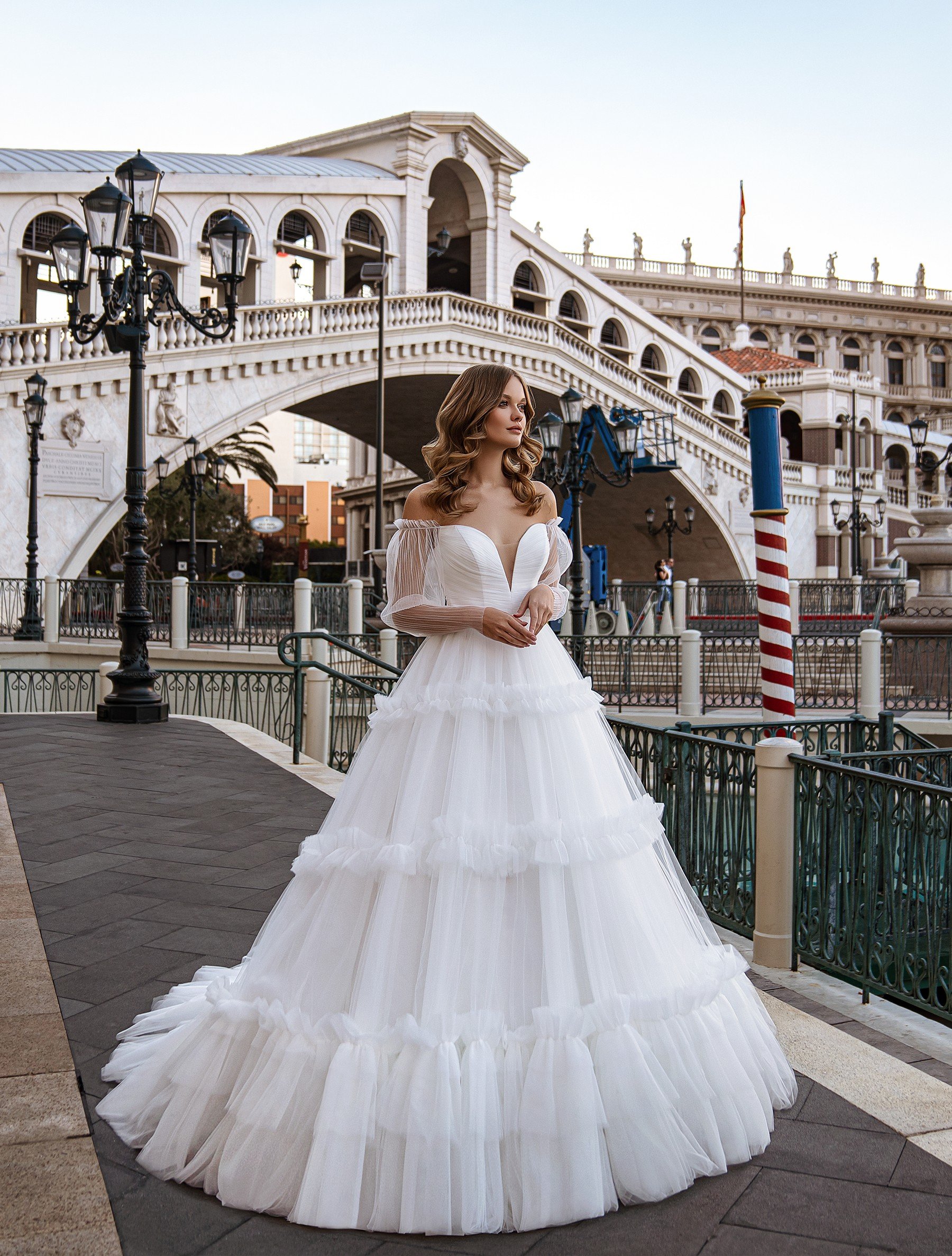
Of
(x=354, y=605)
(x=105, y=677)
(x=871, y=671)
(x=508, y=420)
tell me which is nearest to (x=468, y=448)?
(x=508, y=420)

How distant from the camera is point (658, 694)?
47.2ft

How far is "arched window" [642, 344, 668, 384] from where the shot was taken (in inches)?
1715

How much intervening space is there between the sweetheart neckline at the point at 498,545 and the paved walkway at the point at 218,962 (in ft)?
4.76

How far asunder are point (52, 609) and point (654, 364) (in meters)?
Answer: 31.1

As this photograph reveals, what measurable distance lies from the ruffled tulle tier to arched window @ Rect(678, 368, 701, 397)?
44.9 meters

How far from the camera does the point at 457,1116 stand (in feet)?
7.22

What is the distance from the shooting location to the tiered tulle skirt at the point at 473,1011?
7.26 feet

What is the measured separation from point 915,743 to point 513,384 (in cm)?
529

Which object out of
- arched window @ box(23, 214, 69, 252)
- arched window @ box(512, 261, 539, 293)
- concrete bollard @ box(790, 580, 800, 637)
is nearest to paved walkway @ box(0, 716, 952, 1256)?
concrete bollard @ box(790, 580, 800, 637)

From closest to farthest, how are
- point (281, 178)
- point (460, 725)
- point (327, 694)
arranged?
point (460, 725) < point (327, 694) < point (281, 178)

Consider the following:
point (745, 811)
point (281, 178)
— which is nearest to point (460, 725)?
point (745, 811)

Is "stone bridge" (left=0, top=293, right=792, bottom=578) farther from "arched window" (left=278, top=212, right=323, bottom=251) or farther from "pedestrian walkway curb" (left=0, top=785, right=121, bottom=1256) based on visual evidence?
"pedestrian walkway curb" (left=0, top=785, right=121, bottom=1256)

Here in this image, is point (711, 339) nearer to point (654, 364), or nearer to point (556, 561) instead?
point (654, 364)

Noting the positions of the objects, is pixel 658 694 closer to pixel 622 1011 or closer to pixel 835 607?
pixel 835 607
